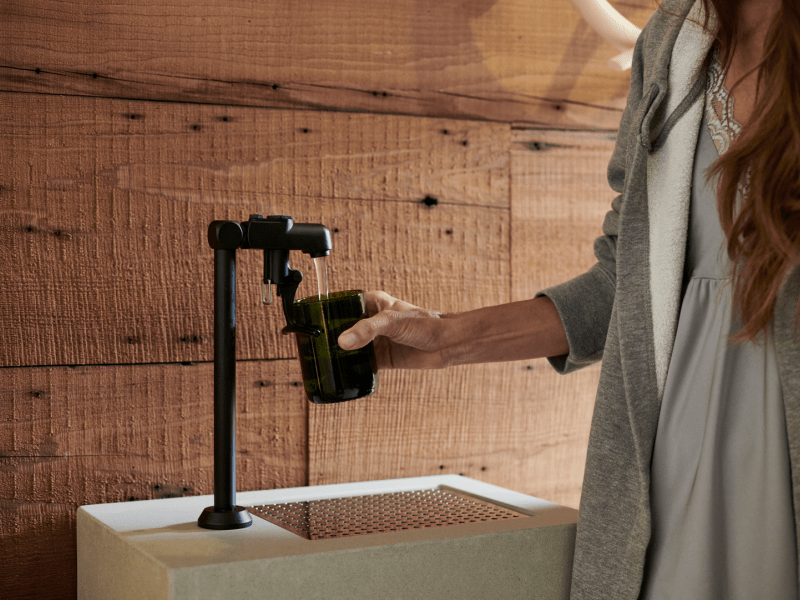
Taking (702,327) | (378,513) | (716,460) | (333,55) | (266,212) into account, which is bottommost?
(378,513)

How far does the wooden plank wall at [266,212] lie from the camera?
3.40 feet

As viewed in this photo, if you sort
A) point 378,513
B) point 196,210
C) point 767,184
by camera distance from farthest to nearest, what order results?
point 196,210 < point 378,513 < point 767,184

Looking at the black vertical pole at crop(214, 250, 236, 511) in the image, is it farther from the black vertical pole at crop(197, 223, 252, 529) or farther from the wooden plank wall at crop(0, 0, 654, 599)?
the wooden plank wall at crop(0, 0, 654, 599)

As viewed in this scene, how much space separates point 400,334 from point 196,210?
1.21 ft

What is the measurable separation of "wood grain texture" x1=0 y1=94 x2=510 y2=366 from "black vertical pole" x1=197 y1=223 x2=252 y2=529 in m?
0.25

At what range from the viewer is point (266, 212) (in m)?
1.16

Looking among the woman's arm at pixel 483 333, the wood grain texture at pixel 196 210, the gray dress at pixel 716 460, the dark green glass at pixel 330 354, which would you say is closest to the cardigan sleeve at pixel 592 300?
the woman's arm at pixel 483 333

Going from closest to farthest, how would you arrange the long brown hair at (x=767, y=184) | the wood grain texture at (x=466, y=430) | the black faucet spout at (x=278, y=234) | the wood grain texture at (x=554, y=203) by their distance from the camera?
the long brown hair at (x=767, y=184), the black faucet spout at (x=278, y=234), the wood grain texture at (x=466, y=430), the wood grain texture at (x=554, y=203)

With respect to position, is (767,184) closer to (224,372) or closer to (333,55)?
(224,372)

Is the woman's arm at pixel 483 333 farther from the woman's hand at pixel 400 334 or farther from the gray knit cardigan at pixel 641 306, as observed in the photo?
the gray knit cardigan at pixel 641 306

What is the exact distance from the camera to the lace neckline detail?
0.79 m

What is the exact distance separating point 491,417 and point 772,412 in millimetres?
604

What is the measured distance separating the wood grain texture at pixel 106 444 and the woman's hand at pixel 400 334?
0.68 ft

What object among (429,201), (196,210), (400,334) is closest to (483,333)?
(400,334)
